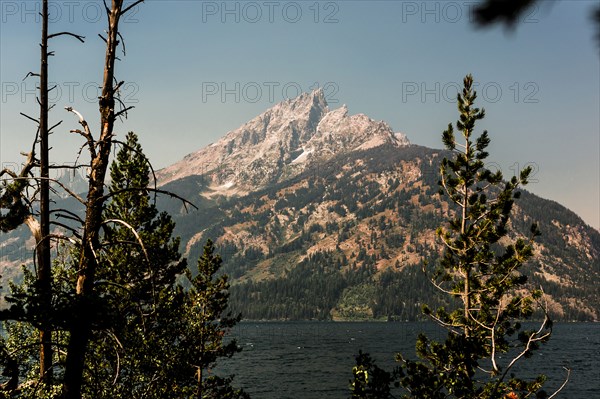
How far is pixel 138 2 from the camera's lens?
333 inches

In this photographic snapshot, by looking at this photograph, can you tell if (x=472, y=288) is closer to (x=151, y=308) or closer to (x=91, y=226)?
(x=151, y=308)

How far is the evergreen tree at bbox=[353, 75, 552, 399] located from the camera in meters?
22.8

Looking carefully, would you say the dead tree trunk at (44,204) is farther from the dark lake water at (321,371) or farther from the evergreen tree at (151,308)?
the dark lake water at (321,371)

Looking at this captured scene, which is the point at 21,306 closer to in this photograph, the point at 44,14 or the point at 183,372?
the point at 44,14

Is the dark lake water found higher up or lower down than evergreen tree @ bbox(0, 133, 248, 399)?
lower down

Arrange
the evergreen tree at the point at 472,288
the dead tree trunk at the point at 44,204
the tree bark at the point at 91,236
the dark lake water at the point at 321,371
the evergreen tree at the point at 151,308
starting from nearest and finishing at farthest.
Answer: the tree bark at the point at 91,236 < the dead tree trunk at the point at 44,204 < the evergreen tree at the point at 151,308 < the evergreen tree at the point at 472,288 < the dark lake water at the point at 321,371

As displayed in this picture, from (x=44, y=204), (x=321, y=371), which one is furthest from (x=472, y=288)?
(x=321, y=371)

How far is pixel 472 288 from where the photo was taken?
88.1 ft

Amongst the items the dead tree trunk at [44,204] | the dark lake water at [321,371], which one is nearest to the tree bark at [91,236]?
the dead tree trunk at [44,204]

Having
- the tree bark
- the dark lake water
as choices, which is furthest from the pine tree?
the dark lake water

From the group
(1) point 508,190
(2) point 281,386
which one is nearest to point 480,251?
(1) point 508,190

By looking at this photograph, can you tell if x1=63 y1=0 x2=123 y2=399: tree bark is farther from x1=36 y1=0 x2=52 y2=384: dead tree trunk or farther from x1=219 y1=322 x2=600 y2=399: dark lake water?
x1=219 y1=322 x2=600 y2=399: dark lake water

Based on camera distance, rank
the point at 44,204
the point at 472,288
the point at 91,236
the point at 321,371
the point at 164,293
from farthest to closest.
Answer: the point at 321,371, the point at 164,293, the point at 472,288, the point at 44,204, the point at 91,236

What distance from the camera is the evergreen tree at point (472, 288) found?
22.8 meters
